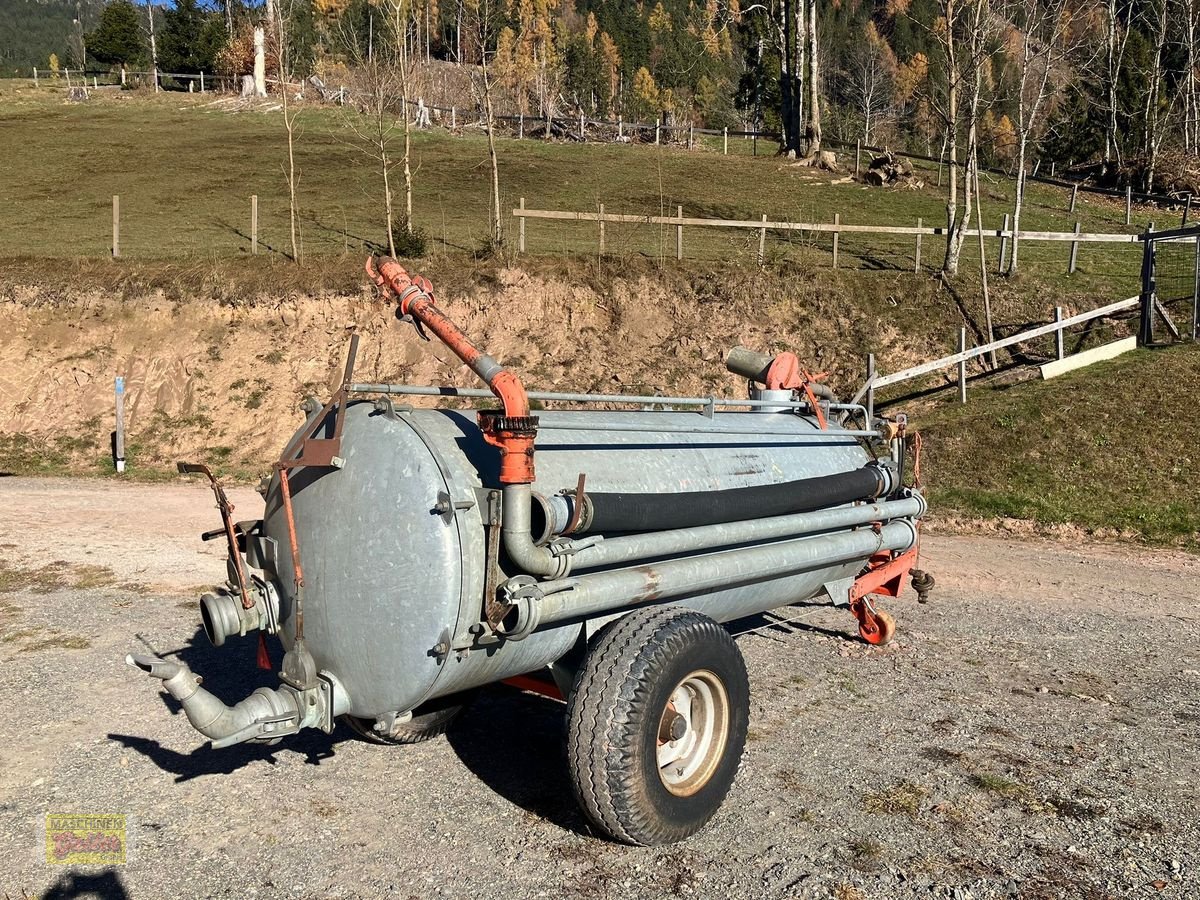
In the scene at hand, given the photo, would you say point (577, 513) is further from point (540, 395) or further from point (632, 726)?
point (632, 726)

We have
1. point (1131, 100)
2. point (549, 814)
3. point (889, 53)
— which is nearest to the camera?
point (549, 814)

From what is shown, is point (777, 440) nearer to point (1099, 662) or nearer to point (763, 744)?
point (763, 744)

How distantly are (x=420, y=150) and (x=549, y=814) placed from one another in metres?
46.6

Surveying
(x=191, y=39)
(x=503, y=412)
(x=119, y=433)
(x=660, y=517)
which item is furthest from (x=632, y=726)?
(x=191, y=39)

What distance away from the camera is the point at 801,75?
1738 inches

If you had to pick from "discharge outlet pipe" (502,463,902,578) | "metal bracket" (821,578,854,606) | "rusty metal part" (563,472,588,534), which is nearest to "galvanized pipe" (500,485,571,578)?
"discharge outlet pipe" (502,463,902,578)

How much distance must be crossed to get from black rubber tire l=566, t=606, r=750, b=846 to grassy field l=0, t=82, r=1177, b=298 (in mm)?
19464

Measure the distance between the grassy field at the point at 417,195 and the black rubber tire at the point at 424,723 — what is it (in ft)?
61.0

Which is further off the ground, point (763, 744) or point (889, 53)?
point (889, 53)

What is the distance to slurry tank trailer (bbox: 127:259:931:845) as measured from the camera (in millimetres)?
4527

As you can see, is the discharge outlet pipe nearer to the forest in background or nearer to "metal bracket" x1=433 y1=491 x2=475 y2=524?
"metal bracket" x1=433 y1=491 x2=475 y2=524

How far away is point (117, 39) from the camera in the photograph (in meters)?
82.9

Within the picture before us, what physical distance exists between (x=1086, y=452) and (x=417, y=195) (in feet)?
92.8

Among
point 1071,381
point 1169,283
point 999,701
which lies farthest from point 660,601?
point 1169,283
